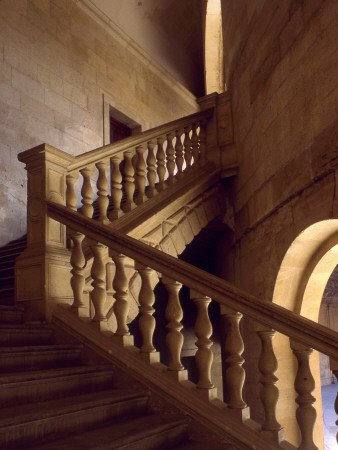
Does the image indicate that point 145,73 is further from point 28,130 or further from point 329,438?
point 329,438

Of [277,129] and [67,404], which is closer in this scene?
[67,404]

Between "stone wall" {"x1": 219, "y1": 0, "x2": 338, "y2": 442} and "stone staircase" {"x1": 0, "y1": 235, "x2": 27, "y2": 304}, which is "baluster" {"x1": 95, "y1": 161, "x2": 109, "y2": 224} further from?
"stone wall" {"x1": 219, "y1": 0, "x2": 338, "y2": 442}

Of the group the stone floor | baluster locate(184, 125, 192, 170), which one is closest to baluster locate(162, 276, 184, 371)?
baluster locate(184, 125, 192, 170)

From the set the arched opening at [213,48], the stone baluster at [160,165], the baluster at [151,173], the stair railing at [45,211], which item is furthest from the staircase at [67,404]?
the arched opening at [213,48]

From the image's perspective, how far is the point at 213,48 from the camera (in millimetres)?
10094

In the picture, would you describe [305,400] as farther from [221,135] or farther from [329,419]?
[329,419]

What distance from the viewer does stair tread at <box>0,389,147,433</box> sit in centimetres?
202

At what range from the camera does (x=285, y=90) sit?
4055 millimetres

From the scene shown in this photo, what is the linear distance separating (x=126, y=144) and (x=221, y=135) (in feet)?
6.00

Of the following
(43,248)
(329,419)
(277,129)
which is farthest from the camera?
(329,419)

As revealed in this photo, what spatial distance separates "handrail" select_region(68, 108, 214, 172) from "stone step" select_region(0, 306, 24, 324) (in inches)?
45.4

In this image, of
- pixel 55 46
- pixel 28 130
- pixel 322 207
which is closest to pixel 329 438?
pixel 322 207

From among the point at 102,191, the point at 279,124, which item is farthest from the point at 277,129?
the point at 102,191

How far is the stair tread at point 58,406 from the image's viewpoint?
2018 millimetres
